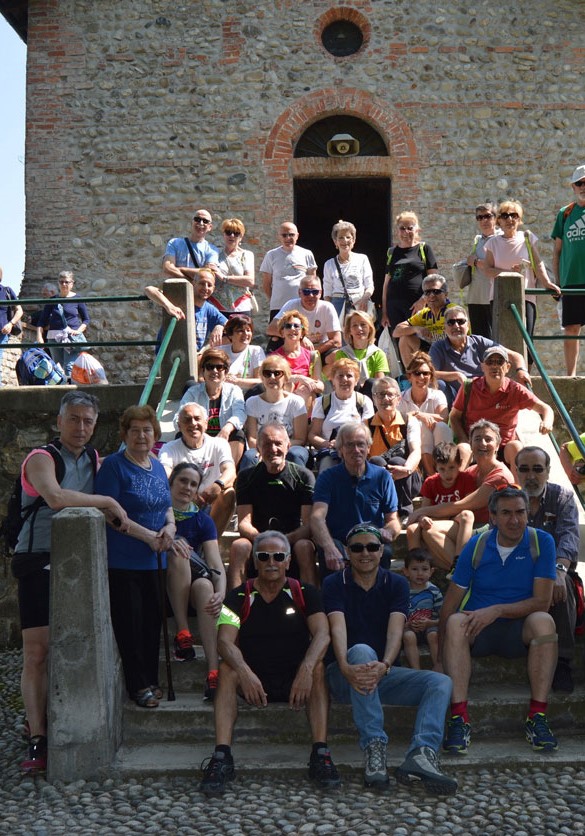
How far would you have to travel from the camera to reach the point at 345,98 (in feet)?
43.8

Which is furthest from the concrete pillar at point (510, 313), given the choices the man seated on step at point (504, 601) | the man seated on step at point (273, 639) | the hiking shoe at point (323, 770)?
the hiking shoe at point (323, 770)

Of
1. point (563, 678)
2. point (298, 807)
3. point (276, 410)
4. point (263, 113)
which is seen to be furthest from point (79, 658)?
point (263, 113)

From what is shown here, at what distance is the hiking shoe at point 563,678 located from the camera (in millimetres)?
5762

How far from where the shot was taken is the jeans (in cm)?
527

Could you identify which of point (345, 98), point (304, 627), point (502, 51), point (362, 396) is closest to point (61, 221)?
point (345, 98)

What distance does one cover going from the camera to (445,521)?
6.67 m

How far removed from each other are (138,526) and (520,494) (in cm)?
206

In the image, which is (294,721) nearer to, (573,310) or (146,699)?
(146,699)

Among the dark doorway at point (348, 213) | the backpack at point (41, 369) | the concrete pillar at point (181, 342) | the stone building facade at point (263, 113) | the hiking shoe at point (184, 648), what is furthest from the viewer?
the dark doorway at point (348, 213)

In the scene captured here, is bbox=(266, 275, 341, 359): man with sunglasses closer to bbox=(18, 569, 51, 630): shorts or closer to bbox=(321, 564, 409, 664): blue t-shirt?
bbox=(321, 564, 409, 664): blue t-shirt

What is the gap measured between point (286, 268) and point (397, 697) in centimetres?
554

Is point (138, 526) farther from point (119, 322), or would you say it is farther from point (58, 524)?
point (119, 322)

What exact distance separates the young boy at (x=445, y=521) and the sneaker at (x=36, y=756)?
7.91 feet

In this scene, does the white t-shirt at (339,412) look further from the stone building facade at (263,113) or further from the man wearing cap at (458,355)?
the stone building facade at (263,113)
